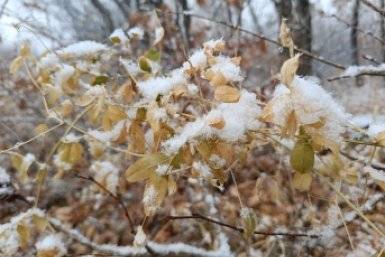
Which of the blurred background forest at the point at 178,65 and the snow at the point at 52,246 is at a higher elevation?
the blurred background forest at the point at 178,65

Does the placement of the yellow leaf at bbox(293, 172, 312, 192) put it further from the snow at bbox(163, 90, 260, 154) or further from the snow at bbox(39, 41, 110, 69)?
the snow at bbox(39, 41, 110, 69)

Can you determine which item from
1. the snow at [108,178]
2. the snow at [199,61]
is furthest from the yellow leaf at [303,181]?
the snow at [108,178]

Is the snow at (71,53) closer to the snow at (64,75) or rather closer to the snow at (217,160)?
the snow at (64,75)

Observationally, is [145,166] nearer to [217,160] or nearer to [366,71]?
[217,160]

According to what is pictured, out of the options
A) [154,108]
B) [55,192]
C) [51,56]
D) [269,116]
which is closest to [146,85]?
[154,108]

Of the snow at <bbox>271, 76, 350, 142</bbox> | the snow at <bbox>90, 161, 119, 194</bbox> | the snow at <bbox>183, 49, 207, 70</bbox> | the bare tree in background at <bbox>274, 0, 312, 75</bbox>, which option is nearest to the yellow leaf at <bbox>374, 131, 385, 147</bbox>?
the snow at <bbox>271, 76, 350, 142</bbox>

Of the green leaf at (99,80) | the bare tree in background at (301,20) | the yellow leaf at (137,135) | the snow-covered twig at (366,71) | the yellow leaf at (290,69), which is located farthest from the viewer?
the bare tree in background at (301,20)

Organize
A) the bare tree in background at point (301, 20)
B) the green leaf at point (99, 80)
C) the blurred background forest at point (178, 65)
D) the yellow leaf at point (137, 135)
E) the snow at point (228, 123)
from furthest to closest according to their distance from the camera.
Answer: the bare tree in background at point (301, 20) < the blurred background forest at point (178, 65) < the green leaf at point (99, 80) < the yellow leaf at point (137, 135) < the snow at point (228, 123)

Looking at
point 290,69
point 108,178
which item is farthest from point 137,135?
point 108,178
